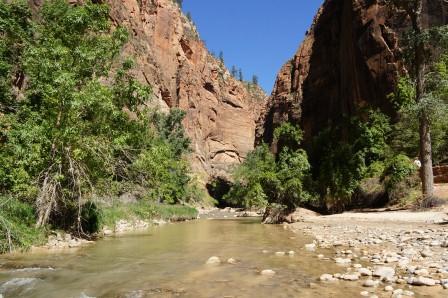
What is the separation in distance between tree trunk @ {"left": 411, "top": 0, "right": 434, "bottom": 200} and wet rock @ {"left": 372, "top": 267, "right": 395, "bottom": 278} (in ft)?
43.4

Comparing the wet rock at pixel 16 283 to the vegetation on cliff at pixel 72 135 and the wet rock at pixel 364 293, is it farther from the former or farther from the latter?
the wet rock at pixel 364 293

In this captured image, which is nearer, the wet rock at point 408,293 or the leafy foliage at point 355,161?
the wet rock at point 408,293

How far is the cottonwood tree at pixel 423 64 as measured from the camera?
20.0 m

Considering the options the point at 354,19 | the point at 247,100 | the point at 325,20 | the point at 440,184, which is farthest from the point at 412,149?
the point at 247,100

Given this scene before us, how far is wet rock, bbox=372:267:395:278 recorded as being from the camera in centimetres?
799

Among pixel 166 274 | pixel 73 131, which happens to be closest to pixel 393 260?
pixel 166 274

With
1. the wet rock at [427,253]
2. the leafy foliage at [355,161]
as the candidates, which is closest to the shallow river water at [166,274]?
the wet rock at [427,253]

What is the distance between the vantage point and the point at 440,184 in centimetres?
2425

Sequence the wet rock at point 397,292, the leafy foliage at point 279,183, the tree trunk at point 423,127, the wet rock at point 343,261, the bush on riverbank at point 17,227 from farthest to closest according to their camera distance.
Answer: the leafy foliage at point 279,183
the tree trunk at point 423,127
the bush on riverbank at point 17,227
the wet rock at point 343,261
the wet rock at point 397,292

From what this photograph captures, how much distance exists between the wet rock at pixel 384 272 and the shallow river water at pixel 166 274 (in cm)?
79

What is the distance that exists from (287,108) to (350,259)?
187 feet

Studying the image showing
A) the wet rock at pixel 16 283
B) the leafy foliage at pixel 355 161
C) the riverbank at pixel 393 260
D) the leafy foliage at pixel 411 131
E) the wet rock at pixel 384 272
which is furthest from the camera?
the leafy foliage at pixel 355 161

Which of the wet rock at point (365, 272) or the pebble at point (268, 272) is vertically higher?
the wet rock at point (365, 272)

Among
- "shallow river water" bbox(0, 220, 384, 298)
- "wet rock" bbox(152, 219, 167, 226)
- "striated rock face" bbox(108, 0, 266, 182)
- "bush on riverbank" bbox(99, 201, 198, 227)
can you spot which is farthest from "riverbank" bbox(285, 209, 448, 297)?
"striated rock face" bbox(108, 0, 266, 182)
